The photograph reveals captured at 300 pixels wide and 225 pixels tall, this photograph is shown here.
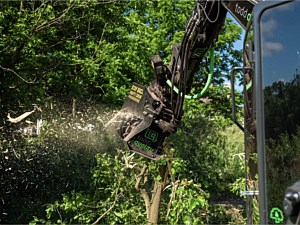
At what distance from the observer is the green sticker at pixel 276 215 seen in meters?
2.22

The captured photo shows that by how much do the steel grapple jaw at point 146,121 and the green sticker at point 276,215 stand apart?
232cm

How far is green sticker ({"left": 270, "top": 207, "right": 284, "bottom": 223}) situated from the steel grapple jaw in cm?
232

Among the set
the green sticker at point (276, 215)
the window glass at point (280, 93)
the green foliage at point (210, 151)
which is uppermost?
the green foliage at point (210, 151)

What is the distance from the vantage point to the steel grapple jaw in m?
4.57

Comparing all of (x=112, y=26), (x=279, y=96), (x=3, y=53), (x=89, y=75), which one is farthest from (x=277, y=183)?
(x=112, y=26)

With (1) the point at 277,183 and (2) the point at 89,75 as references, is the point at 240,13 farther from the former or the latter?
(2) the point at 89,75

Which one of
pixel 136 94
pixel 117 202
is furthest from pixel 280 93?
pixel 117 202

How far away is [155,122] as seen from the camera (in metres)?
4.61

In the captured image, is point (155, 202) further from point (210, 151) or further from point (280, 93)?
point (280, 93)

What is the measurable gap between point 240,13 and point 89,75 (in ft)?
22.2

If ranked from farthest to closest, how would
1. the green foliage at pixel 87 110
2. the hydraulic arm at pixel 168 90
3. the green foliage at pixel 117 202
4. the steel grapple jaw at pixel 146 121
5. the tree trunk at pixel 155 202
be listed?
the green foliage at pixel 87 110, the tree trunk at pixel 155 202, the green foliage at pixel 117 202, the steel grapple jaw at pixel 146 121, the hydraulic arm at pixel 168 90

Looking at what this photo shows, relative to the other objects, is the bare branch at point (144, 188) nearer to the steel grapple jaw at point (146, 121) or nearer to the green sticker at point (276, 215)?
the steel grapple jaw at point (146, 121)

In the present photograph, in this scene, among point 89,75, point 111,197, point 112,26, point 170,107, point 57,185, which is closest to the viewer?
point 170,107

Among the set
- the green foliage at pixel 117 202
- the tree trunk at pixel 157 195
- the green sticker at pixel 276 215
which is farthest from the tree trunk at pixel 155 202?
the green sticker at pixel 276 215
